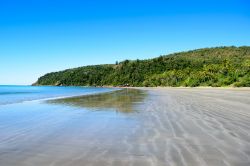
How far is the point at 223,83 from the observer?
58.2 meters

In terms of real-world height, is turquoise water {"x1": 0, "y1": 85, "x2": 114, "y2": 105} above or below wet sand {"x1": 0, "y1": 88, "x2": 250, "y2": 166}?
above

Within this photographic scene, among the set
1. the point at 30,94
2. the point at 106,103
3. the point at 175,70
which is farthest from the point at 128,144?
the point at 175,70

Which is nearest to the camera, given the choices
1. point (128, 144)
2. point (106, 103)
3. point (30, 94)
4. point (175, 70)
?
point (128, 144)

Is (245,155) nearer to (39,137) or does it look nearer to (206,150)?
(206,150)

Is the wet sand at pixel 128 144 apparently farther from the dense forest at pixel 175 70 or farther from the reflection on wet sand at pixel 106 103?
the dense forest at pixel 175 70

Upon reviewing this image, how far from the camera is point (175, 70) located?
110 meters

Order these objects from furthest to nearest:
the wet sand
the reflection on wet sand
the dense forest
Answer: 1. the dense forest
2. the reflection on wet sand
3. the wet sand

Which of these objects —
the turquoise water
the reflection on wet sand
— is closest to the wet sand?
the reflection on wet sand

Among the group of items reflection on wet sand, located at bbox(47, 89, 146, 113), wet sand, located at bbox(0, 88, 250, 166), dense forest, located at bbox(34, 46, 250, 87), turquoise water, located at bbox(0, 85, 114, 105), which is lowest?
wet sand, located at bbox(0, 88, 250, 166)

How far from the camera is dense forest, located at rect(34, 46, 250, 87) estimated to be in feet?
260

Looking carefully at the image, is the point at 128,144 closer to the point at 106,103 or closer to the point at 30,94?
the point at 106,103

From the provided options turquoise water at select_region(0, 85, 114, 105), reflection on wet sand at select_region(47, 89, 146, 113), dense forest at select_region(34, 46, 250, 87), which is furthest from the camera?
dense forest at select_region(34, 46, 250, 87)

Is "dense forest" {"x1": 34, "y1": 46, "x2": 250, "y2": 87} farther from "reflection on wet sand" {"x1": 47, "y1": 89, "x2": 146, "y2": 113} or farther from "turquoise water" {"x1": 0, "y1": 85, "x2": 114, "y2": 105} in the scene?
"reflection on wet sand" {"x1": 47, "y1": 89, "x2": 146, "y2": 113}

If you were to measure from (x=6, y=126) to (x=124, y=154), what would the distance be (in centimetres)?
467
